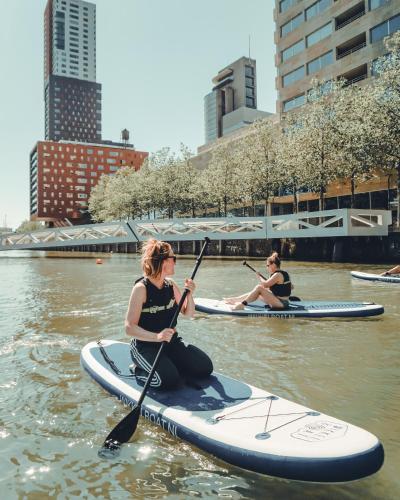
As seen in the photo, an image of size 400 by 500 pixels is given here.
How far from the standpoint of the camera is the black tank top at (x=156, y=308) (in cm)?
500

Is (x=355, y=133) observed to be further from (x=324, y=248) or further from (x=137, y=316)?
(x=137, y=316)

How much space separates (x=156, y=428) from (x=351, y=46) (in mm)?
48427

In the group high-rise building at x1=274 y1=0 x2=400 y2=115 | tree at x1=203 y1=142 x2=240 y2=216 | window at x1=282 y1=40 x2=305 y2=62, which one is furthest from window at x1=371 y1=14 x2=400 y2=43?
tree at x1=203 y1=142 x2=240 y2=216

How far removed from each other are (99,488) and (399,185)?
97.9ft

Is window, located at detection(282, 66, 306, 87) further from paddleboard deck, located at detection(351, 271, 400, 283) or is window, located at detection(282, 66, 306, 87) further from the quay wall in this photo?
paddleboard deck, located at detection(351, 271, 400, 283)

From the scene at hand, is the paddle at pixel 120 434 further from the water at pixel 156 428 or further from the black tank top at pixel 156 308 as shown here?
the black tank top at pixel 156 308

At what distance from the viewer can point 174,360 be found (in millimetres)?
5109

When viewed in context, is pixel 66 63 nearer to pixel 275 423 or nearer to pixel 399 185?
pixel 399 185

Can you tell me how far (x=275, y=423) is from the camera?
12.9 feet

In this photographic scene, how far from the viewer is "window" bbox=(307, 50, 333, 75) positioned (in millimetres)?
45331

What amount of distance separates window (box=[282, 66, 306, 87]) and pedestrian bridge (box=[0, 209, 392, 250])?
2215 cm

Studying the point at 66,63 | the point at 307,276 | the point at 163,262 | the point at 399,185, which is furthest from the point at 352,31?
the point at 66,63

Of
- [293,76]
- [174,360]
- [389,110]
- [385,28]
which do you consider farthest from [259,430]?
[293,76]

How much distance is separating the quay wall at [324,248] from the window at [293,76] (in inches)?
813
